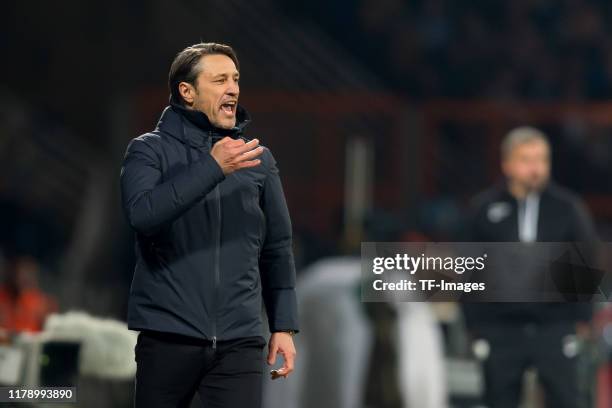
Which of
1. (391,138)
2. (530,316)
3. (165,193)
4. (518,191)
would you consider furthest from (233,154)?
(391,138)

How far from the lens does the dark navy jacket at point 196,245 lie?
10.2 ft

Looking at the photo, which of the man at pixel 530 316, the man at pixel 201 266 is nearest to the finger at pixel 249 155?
the man at pixel 201 266

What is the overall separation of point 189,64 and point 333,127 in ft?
21.6

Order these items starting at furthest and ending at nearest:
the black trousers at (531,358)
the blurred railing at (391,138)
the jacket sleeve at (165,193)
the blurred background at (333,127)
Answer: the blurred railing at (391,138), the blurred background at (333,127), the black trousers at (531,358), the jacket sleeve at (165,193)

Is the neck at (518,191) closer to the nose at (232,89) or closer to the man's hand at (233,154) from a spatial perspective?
the nose at (232,89)

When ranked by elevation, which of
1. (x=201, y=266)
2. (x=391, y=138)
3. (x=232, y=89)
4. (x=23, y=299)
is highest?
(x=391, y=138)

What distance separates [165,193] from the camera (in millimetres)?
2939

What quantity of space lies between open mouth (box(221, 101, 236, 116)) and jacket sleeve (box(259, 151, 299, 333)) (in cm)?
15

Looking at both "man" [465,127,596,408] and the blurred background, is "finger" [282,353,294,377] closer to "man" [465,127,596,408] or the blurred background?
"man" [465,127,596,408]

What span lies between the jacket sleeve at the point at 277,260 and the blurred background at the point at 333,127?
9.77 ft

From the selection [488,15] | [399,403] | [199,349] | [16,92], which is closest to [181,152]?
[199,349]

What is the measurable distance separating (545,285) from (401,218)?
147 inches

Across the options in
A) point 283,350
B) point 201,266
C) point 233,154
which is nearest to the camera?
point 233,154

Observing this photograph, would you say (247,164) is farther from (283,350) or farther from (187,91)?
(283,350)
